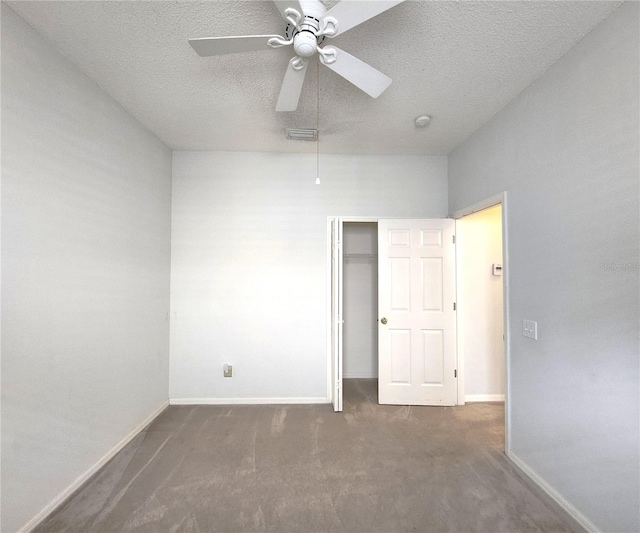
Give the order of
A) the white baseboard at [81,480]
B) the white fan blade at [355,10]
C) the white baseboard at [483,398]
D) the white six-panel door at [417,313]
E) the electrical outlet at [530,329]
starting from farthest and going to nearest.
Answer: the white baseboard at [483,398], the white six-panel door at [417,313], the electrical outlet at [530,329], the white baseboard at [81,480], the white fan blade at [355,10]

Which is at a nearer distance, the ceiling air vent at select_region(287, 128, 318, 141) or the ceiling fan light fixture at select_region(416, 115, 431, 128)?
the ceiling fan light fixture at select_region(416, 115, 431, 128)

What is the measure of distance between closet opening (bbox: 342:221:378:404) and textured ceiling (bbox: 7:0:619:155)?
142 cm

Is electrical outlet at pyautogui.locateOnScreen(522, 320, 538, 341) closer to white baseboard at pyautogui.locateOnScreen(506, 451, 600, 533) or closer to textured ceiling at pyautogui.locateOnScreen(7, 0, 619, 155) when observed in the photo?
white baseboard at pyautogui.locateOnScreen(506, 451, 600, 533)

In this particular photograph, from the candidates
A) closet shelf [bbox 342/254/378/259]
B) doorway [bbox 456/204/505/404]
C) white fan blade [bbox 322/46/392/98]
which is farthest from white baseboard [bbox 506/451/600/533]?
white fan blade [bbox 322/46/392/98]

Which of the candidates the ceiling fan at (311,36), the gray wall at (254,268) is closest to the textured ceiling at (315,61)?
the ceiling fan at (311,36)

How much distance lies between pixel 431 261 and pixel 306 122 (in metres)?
1.88

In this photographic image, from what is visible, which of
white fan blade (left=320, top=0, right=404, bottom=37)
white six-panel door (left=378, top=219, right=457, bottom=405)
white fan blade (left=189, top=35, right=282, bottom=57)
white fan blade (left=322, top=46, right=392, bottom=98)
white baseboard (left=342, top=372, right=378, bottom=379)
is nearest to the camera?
white fan blade (left=320, top=0, right=404, bottom=37)

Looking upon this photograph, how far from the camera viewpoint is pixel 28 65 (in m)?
1.54

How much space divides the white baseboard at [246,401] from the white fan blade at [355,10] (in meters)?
3.08

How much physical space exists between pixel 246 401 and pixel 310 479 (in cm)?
132

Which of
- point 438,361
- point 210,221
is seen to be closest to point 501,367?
point 438,361

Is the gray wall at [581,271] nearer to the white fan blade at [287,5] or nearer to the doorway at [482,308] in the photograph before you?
the doorway at [482,308]

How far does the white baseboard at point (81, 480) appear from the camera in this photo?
155 cm

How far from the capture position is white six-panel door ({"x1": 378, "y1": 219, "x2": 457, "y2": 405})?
9.80 feet
